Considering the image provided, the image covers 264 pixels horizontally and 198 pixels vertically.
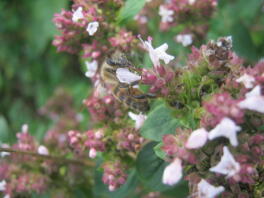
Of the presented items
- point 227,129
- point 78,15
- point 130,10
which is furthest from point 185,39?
point 227,129

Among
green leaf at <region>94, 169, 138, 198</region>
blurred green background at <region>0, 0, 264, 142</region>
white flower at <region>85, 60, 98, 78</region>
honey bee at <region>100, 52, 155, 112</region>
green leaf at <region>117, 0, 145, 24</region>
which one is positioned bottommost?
green leaf at <region>94, 169, 138, 198</region>

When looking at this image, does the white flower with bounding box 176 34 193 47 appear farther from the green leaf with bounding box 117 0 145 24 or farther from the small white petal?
the small white petal

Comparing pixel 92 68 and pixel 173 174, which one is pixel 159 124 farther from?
pixel 92 68

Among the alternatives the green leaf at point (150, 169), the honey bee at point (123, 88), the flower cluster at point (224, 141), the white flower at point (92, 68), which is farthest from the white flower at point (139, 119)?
the white flower at point (92, 68)

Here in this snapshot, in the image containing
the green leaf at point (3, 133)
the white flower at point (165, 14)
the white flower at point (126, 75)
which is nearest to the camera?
the white flower at point (126, 75)

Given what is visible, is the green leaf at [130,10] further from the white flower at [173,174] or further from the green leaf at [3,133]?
the green leaf at [3,133]

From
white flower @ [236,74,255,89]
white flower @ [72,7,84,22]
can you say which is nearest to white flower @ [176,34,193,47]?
white flower @ [72,7,84,22]

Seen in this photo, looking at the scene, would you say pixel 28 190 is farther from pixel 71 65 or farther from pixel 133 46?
pixel 71 65
